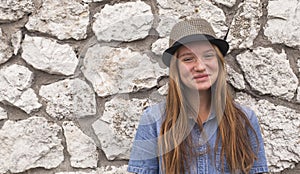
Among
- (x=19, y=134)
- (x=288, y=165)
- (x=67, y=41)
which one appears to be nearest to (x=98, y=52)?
(x=67, y=41)

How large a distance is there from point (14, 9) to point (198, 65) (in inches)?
31.8

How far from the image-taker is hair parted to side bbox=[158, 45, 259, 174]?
59.3 inches

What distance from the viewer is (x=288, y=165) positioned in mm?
1834

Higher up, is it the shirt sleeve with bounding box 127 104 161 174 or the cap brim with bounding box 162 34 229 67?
the cap brim with bounding box 162 34 229 67

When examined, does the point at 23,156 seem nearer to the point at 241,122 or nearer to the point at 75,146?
the point at 75,146

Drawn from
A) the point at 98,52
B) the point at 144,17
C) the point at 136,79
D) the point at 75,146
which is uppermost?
the point at 144,17

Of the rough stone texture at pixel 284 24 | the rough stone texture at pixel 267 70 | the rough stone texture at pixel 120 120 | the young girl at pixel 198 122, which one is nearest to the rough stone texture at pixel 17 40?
the rough stone texture at pixel 120 120

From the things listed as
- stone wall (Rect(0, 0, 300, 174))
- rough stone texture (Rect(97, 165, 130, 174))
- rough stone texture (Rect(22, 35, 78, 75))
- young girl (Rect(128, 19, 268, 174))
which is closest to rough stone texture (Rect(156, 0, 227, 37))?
stone wall (Rect(0, 0, 300, 174))

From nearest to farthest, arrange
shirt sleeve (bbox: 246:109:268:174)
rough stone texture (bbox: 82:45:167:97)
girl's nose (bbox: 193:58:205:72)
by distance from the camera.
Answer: girl's nose (bbox: 193:58:205:72) → shirt sleeve (bbox: 246:109:268:174) → rough stone texture (bbox: 82:45:167:97)

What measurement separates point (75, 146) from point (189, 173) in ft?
1.76

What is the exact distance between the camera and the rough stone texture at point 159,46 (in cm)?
179

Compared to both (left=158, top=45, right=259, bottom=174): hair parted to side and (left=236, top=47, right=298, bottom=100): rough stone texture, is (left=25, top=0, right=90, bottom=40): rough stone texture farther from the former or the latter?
(left=236, top=47, right=298, bottom=100): rough stone texture

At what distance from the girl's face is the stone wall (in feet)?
1.00

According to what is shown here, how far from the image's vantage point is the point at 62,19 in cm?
184
